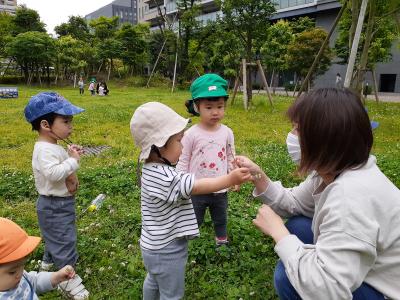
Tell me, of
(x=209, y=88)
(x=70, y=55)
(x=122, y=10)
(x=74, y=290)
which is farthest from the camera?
(x=122, y=10)

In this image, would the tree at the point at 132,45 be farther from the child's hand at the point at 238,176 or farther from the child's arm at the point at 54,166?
the child's hand at the point at 238,176

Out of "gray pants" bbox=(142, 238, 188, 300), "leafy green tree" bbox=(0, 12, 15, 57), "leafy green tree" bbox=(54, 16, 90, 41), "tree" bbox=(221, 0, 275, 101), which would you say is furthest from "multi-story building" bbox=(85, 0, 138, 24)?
"gray pants" bbox=(142, 238, 188, 300)

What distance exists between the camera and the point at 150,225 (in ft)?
8.29

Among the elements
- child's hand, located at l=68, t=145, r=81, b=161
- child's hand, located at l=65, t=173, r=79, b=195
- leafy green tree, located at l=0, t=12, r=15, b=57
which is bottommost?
child's hand, located at l=65, t=173, r=79, b=195

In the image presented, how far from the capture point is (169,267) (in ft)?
8.21

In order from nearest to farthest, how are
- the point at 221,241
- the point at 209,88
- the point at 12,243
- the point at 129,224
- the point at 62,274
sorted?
1. the point at 12,243
2. the point at 62,274
3. the point at 209,88
4. the point at 221,241
5. the point at 129,224

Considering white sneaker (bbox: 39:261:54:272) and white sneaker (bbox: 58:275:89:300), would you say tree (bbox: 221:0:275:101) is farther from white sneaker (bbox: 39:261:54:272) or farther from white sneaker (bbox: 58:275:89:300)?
white sneaker (bbox: 58:275:89:300)

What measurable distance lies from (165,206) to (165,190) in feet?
0.56

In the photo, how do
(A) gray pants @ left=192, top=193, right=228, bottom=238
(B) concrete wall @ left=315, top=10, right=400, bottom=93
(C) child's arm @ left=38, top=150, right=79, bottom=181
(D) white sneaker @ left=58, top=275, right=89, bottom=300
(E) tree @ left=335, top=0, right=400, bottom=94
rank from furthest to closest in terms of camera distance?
(B) concrete wall @ left=315, top=10, right=400, bottom=93
(E) tree @ left=335, top=0, right=400, bottom=94
(A) gray pants @ left=192, top=193, right=228, bottom=238
(D) white sneaker @ left=58, top=275, right=89, bottom=300
(C) child's arm @ left=38, top=150, right=79, bottom=181

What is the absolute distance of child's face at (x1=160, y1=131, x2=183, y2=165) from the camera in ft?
8.05

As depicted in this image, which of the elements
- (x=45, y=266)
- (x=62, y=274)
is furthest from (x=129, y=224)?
(x=62, y=274)

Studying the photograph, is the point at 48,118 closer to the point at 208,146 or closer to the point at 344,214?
the point at 208,146

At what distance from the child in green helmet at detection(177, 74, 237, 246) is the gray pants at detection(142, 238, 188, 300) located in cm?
113

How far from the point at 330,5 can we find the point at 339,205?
38.4m
